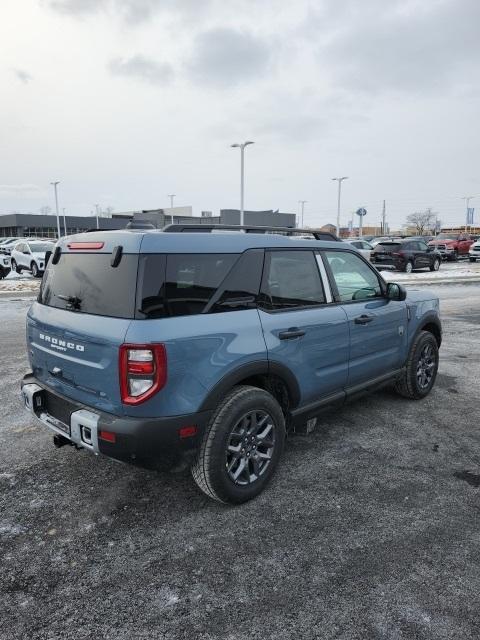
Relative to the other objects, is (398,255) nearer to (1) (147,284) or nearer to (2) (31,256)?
(2) (31,256)

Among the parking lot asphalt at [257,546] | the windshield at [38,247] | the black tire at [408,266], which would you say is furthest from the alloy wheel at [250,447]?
the black tire at [408,266]

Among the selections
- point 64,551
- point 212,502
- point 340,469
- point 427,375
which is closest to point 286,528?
point 212,502

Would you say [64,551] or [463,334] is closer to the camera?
[64,551]

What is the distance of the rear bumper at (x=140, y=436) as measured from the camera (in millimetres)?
2699

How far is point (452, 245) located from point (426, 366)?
96.7 feet

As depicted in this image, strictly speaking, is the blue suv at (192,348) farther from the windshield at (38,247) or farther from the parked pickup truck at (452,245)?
the parked pickup truck at (452,245)

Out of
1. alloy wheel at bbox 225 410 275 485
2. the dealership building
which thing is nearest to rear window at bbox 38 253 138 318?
alloy wheel at bbox 225 410 275 485

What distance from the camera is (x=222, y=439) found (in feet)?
9.67

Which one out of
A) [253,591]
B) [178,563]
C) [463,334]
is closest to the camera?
[253,591]

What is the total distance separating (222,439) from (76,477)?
1.31 m

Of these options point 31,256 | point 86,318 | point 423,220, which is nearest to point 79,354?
point 86,318

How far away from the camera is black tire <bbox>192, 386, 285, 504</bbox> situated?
2939 mm

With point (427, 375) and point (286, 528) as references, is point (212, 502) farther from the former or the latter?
point (427, 375)

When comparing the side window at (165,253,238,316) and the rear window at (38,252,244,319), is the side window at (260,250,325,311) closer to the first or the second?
the rear window at (38,252,244,319)
